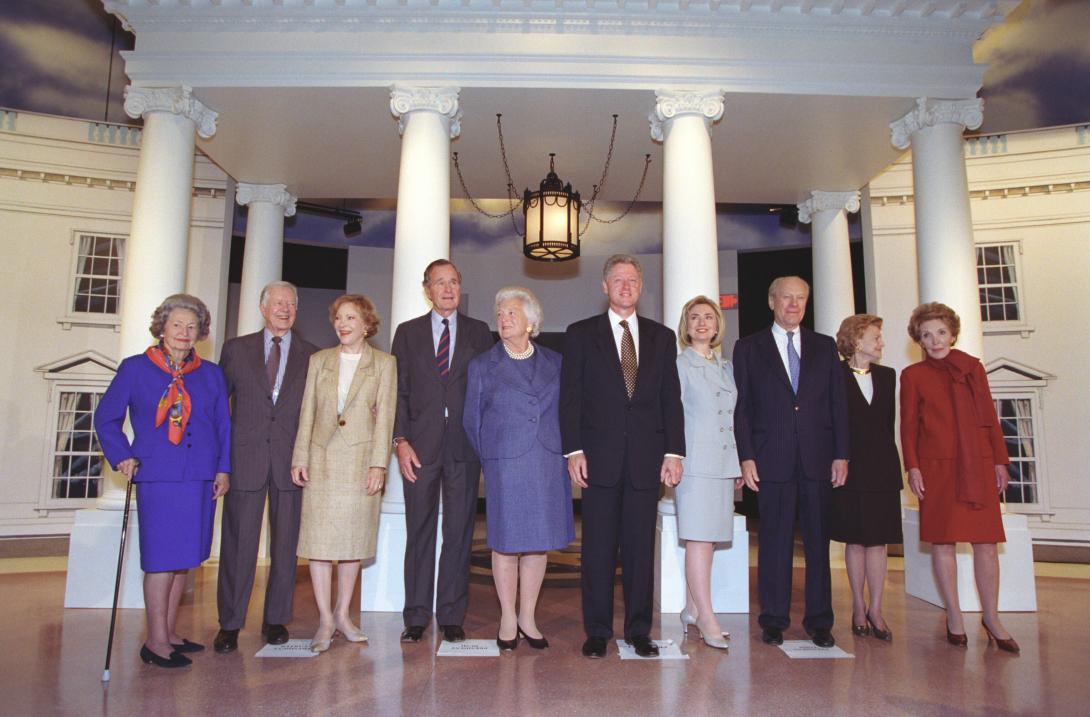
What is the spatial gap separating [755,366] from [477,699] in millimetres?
2302

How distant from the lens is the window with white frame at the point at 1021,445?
7902mm

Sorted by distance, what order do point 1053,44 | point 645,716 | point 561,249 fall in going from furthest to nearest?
1. point 1053,44
2. point 561,249
3. point 645,716

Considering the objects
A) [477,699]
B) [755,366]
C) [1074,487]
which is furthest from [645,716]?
[1074,487]

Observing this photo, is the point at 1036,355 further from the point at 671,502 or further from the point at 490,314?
the point at 490,314

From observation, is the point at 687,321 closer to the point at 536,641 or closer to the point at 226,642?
the point at 536,641

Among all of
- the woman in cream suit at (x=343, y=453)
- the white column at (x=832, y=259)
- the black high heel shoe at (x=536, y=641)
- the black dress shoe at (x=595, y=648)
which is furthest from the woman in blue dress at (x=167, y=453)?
the white column at (x=832, y=259)

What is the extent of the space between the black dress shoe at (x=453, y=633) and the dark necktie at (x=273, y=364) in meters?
1.65

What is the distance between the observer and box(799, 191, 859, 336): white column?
26.0 ft

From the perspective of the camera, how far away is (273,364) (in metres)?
3.91

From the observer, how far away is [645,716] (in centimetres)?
276

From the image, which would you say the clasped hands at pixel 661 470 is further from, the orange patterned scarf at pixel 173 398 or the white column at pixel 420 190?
the white column at pixel 420 190

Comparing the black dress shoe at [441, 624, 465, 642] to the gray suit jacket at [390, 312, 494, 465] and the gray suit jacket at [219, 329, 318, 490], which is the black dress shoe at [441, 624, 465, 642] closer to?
the gray suit jacket at [390, 312, 494, 465]

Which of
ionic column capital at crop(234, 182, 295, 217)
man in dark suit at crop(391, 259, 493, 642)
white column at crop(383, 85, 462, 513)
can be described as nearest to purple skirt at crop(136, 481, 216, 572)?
man in dark suit at crop(391, 259, 493, 642)

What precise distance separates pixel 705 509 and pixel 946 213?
11.7 ft
